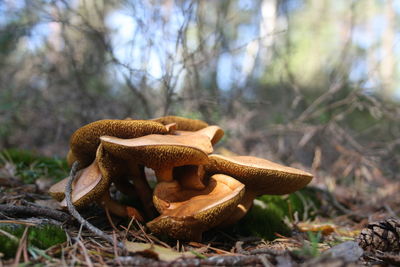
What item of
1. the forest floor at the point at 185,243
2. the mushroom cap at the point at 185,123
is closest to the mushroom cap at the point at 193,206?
the forest floor at the point at 185,243

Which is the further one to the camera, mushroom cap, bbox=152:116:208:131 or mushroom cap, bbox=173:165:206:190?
mushroom cap, bbox=152:116:208:131

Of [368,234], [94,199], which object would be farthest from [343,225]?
[94,199]

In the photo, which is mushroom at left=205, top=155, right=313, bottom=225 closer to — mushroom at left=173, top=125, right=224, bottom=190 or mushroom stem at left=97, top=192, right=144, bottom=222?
mushroom at left=173, top=125, right=224, bottom=190

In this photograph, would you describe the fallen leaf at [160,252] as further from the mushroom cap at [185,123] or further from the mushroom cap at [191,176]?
the mushroom cap at [185,123]

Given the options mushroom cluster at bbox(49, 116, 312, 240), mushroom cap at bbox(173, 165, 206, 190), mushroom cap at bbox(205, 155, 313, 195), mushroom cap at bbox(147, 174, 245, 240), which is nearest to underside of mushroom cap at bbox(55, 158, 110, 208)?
mushroom cluster at bbox(49, 116, 312, 240)

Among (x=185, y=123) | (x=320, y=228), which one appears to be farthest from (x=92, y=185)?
(x=320, y=228)

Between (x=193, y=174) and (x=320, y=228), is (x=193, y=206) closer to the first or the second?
(x=193, y=174)

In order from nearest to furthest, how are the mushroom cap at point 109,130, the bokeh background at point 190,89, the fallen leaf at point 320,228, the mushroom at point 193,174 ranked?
1. the mushroom cap at point 109,130
2. the mushroom at point 193,174
3. the fallen leaf at point 320,228
4. the bokeh background at point 190,89
